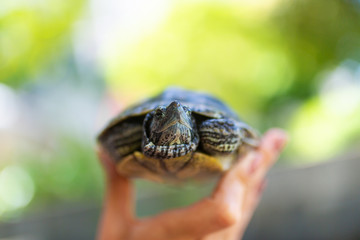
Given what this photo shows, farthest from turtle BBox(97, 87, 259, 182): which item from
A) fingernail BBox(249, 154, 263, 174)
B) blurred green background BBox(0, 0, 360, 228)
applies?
blurred green background BBox(0, 0, 360, 228)

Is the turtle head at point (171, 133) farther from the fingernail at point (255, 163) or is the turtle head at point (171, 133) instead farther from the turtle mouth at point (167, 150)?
the fingernail at point (255, 163)

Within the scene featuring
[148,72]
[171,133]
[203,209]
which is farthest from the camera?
[148,72]

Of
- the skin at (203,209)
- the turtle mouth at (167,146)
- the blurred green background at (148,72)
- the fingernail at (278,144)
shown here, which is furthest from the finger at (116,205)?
the blurred green background at (148,72)

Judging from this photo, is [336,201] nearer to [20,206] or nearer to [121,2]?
[20,206]

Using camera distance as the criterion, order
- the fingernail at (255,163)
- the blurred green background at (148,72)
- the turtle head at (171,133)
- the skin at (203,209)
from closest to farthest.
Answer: the turtle head at (171,133) < the skin at (203,209) < the fingernail at (255,163) < the blurred green background at (148,72)

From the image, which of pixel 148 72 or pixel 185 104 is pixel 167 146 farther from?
pixel 148 72

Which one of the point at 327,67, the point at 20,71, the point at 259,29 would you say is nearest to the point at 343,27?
the point at 327,67

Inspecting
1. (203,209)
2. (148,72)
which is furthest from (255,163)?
(148,72)
